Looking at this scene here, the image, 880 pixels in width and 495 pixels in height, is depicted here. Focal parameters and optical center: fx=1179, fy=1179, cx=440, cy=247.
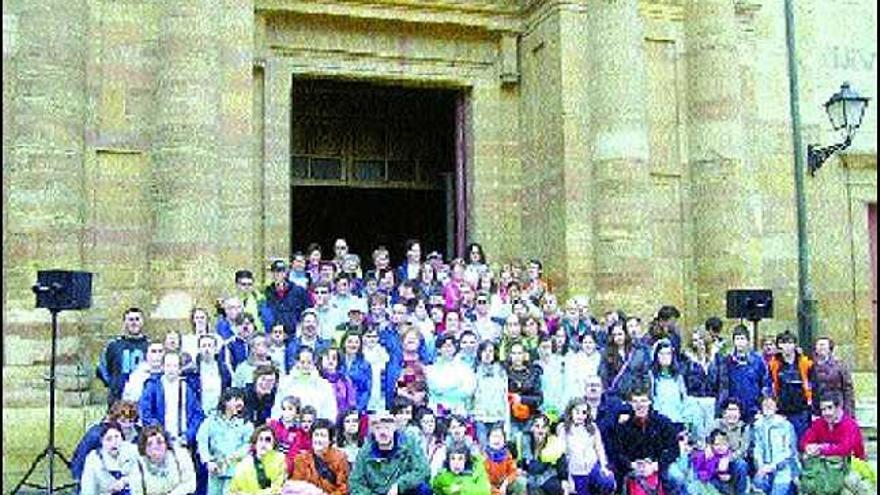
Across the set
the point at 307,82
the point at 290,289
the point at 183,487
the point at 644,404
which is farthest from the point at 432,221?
the point at 183,487

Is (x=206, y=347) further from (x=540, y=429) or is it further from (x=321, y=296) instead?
(x=540, y=429)

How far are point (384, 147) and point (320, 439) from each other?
1121 centimetres

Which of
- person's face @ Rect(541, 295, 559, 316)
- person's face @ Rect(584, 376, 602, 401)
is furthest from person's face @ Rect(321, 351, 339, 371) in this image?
person's face @ Rect(541, 295, 559, 316)

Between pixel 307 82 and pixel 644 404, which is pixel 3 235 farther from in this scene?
pixel 644 404

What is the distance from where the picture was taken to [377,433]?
9766 millimetres

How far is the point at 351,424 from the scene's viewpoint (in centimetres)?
1022

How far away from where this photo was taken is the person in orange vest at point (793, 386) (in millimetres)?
12211

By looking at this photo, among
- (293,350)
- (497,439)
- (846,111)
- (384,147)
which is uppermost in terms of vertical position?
(384,147)

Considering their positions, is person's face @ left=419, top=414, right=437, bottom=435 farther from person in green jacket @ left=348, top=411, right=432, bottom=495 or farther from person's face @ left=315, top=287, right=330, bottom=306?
person's face @ left=315, top=287, right=330, bottom=306

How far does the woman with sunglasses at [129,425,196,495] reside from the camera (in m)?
9.31

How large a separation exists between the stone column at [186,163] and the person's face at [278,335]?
2.76 metres

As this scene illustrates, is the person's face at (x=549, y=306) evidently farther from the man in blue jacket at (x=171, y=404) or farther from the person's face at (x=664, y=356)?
the man in blue jacket at (x=171, y=404)

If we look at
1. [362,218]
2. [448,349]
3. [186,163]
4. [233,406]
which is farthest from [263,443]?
[362,218]

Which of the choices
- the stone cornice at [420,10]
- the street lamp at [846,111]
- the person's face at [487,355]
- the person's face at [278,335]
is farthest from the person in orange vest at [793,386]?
the stone cornice at [420,10]
